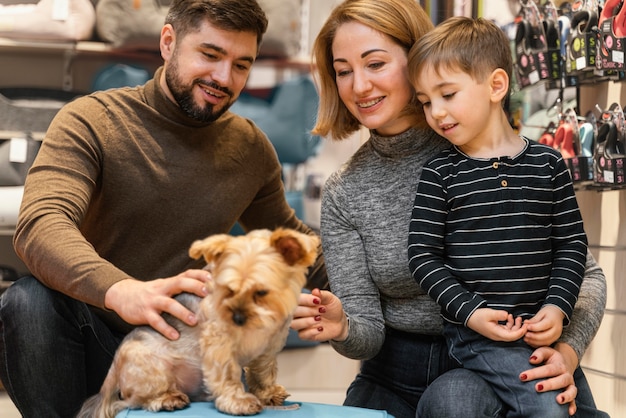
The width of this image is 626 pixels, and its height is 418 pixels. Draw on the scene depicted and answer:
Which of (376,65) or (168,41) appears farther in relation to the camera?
(168,41)

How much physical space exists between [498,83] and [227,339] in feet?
2.59

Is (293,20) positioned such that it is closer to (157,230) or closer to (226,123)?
(226,123)

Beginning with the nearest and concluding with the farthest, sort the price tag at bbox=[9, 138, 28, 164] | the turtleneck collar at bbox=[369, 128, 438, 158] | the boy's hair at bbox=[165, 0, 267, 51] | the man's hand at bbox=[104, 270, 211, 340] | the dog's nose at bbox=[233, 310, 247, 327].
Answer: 1. the dog's nose at bbox=[233, 310, 247, 327]
2. the man's hand at bbox=[104, 270, 211, 340]
3. the turtleneck collar at bbox=[369, 128, 438, 158]
4. the boy's hair at bbox=[165, 0, 267, 51]
5. the price tag at bbox=[9, 138, 28, 164]

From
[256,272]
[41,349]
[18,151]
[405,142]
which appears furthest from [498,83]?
[18,151]

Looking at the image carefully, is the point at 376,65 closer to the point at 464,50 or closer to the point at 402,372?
the point at 464,50

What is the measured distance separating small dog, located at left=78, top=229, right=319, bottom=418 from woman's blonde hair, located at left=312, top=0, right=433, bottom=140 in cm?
66

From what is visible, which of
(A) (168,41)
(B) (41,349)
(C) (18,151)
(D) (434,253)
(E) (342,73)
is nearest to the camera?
(D) (434,253)

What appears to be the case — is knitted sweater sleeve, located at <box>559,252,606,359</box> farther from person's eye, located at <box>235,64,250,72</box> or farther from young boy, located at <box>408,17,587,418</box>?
person's eye, located at <box>235,64,250,72</box>

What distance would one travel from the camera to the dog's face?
4.13ft

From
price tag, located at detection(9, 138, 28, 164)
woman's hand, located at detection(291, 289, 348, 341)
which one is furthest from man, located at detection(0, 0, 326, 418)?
price tag, located at detection(9, 138, 28, 164)

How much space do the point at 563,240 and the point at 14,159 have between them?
8.32 ft

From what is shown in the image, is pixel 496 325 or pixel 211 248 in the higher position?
pixel 211 248

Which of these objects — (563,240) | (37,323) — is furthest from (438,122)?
(37,323)

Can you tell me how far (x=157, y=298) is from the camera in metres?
1.41
